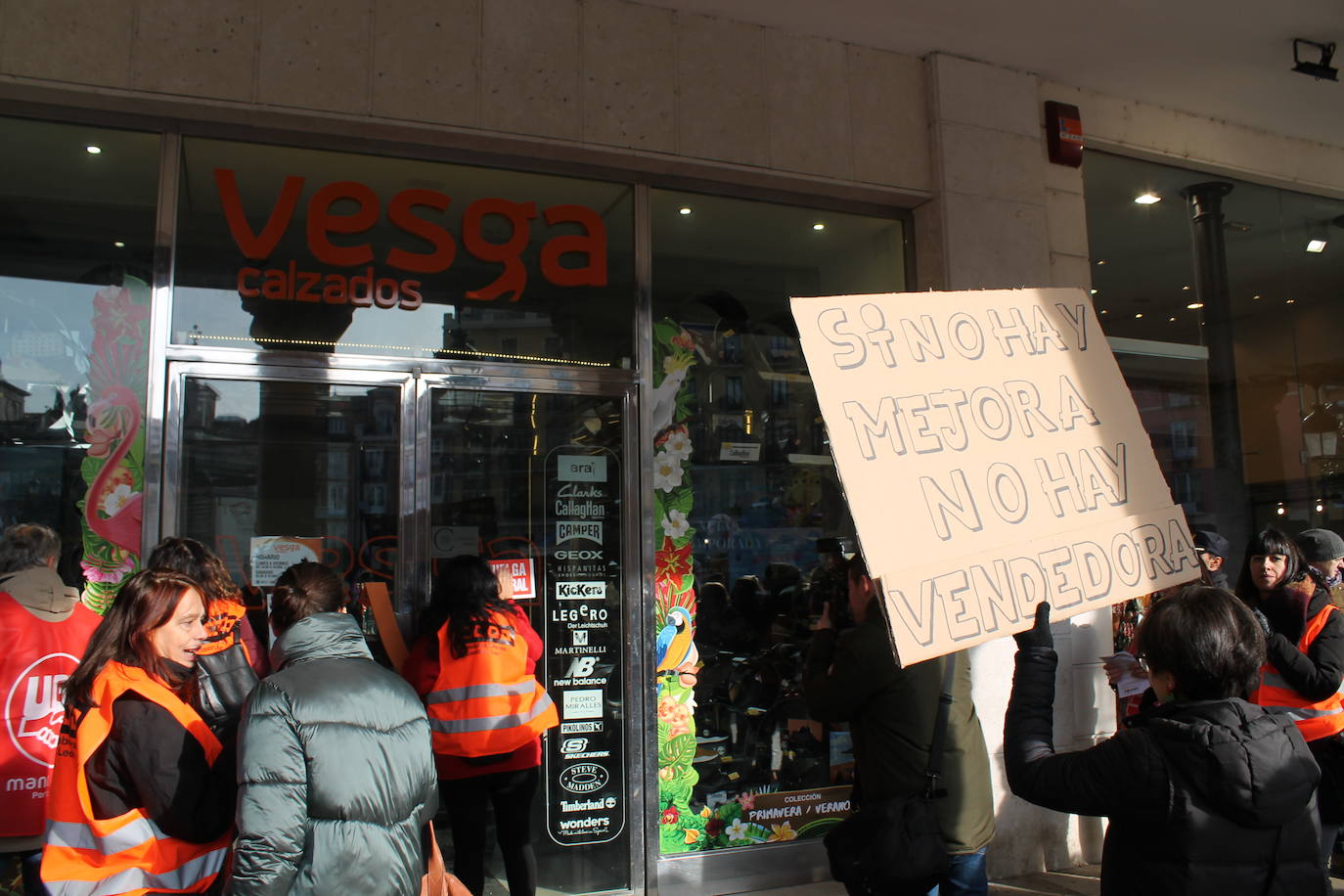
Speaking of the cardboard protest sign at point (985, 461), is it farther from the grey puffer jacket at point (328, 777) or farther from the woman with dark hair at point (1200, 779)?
the grey puffer jacket at point (328, 777)

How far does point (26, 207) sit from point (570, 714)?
339cm

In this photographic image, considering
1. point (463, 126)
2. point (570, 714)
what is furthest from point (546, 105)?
point (570, 714)

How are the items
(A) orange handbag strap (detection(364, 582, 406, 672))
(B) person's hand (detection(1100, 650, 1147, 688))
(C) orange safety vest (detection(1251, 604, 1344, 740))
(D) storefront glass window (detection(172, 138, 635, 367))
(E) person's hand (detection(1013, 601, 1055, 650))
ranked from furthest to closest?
(D) storefront glass window (detection(172, 138, 635, 367)) < (A) orange handbag strap (detection(364, 582, 406, 672)) < (C) orange safety vest (detection(1251, 604, 1344, 740)) < (B) person's hand (detection(1100, 650, 1147, 688)) < (E) person's hand (detection(1013, 601, 1055, 650))

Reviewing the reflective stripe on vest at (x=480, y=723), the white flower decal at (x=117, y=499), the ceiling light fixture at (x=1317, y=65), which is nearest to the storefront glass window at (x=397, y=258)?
the white flower decal at (x=117, y=499)

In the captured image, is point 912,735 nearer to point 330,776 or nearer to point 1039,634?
point 1039,634

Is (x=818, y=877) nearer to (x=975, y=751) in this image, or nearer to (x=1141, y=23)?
(x=975, y=751)

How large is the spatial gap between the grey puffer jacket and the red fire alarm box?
17.0 feet

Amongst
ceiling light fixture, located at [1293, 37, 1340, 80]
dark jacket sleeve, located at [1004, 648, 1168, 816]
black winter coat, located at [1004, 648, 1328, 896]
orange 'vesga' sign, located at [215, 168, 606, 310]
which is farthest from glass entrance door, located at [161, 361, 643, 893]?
ceiling light fixture, located at [1293, 37, 1340, 80]

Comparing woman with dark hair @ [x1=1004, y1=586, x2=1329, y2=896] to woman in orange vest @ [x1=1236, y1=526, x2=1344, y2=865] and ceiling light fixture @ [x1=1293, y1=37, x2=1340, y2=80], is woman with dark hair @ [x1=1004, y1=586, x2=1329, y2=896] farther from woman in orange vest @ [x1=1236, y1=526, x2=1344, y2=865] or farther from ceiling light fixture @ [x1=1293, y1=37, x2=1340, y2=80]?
ceiling light fixture @ [x1=1293, y1=37, x2=1340, y2=80]

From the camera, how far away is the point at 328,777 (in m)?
2.46

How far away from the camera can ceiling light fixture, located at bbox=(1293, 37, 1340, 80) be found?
5797 millimetres

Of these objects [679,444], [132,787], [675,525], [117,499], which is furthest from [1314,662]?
[117,499]

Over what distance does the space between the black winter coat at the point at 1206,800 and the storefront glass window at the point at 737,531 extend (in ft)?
10.6

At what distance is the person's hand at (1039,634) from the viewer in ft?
7.58
